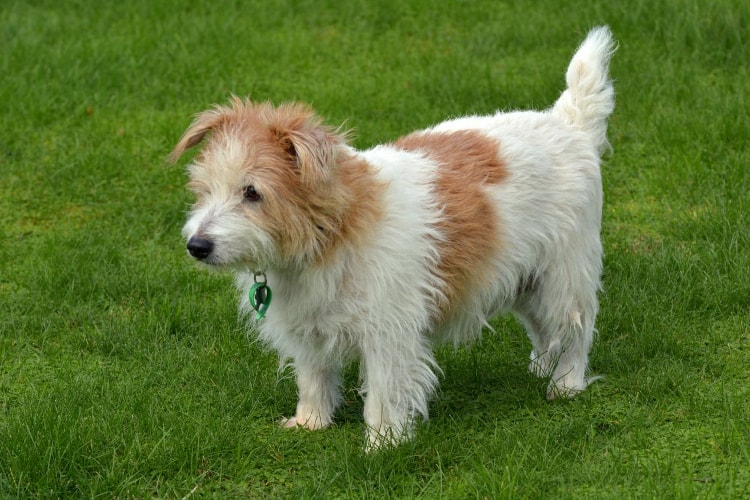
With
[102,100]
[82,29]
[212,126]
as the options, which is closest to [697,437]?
[212,126]

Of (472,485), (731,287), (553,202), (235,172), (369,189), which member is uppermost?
(235,172)

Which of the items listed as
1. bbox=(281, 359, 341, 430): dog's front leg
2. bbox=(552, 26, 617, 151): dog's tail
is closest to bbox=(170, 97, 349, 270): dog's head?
bbox=(281, 359, 341, 430): dog's front leg

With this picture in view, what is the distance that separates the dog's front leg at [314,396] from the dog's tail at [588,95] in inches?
64.2

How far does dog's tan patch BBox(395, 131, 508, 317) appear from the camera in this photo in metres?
4.59

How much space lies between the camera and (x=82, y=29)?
9555mm

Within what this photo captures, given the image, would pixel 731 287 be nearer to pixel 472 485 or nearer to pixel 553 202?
pixel 553 202

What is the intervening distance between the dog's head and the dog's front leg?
705 mm

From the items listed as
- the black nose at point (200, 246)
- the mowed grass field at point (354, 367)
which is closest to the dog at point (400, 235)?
the black nose at point (200, 246)

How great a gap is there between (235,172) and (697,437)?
2162mm

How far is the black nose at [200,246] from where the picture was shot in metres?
4.05

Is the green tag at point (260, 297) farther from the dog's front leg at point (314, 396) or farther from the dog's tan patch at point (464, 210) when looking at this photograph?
the dog's tan patch at point (464, 210)

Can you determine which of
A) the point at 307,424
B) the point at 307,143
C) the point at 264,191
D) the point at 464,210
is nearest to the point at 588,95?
the point at 464,210

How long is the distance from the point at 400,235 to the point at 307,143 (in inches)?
23.1

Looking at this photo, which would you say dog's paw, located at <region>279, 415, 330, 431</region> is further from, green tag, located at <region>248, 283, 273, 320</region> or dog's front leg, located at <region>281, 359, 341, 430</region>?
green tag, located at <region>248, 283, 273, 320</region>
